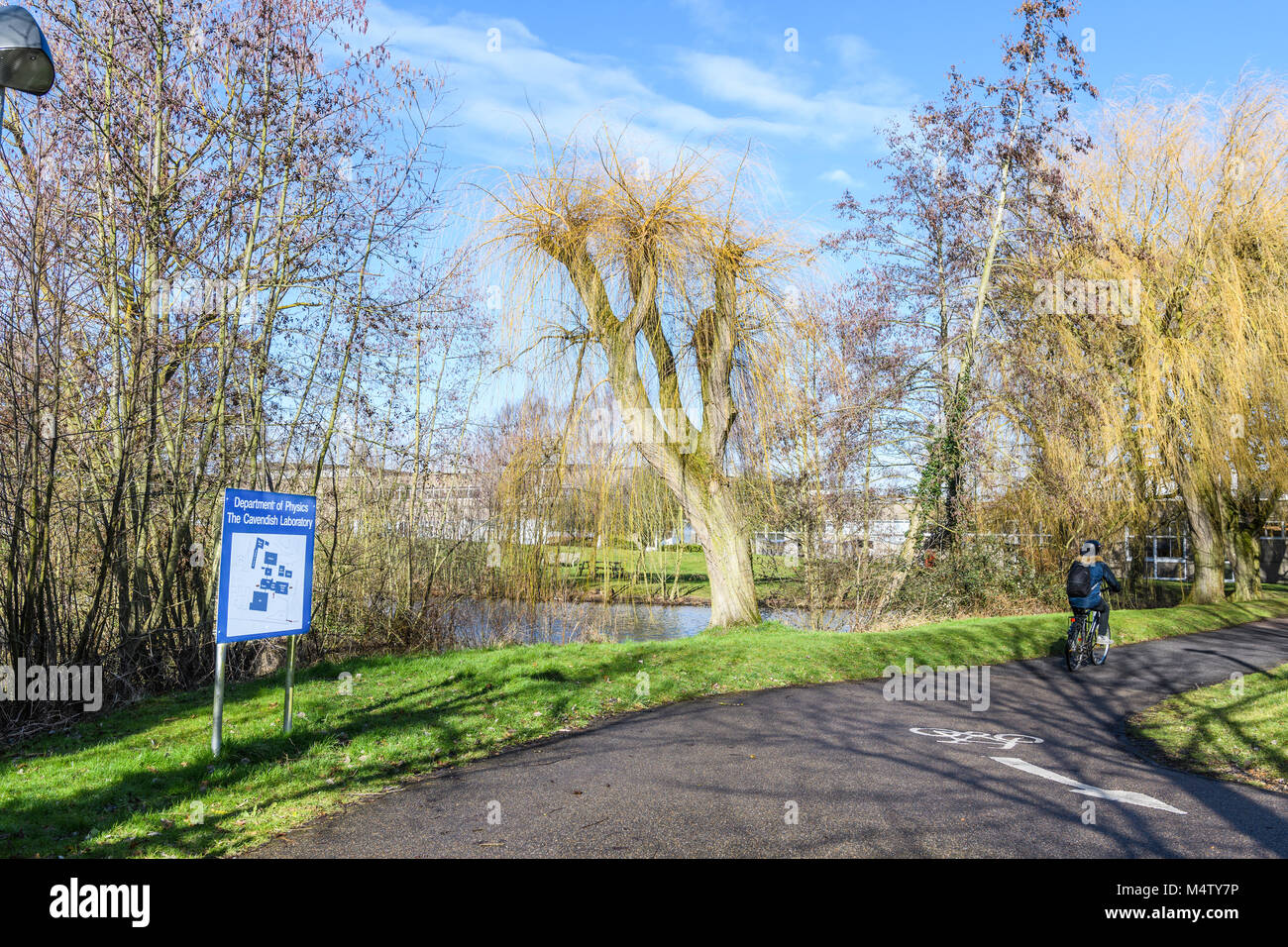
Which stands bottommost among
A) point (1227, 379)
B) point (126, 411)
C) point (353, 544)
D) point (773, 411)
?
point (353, 544)

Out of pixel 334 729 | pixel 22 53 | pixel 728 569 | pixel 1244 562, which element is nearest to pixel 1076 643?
pixel 728 569

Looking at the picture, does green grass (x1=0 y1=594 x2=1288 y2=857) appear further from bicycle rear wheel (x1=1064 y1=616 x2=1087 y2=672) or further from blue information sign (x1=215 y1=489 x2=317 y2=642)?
bicycle rear wheel (x1=1064 y1=616 x2=1087 y2=672)

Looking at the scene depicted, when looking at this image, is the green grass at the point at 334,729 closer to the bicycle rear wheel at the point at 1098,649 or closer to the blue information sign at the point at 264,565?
the blue information sign at the point at 264,565

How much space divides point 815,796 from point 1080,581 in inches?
306

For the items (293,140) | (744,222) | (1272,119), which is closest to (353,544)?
(293,140)

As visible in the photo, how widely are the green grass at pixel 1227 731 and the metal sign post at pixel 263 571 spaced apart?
7178 mm

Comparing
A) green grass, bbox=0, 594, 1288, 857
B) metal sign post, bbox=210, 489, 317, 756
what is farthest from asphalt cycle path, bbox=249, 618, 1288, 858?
metal sign post, bbox=210, 489, 317, 756

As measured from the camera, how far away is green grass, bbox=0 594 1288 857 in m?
5.26

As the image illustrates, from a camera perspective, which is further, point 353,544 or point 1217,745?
point 353,544

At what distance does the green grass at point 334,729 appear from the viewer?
17.3ft

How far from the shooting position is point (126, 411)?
8.87 m

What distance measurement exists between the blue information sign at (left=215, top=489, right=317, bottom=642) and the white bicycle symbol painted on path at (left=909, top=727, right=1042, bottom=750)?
5.44 m
